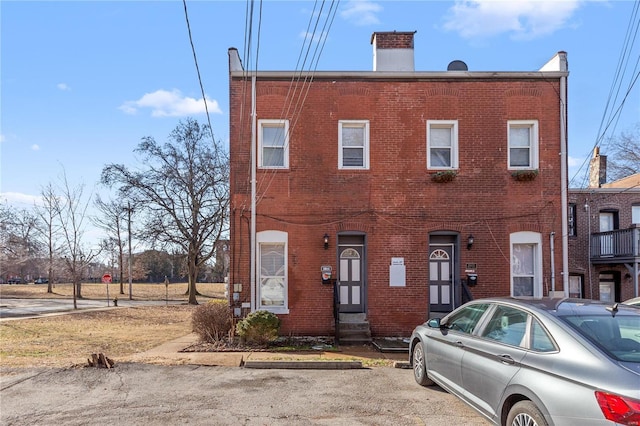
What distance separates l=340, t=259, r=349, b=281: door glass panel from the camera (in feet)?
42.1

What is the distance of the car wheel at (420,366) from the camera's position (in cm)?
700

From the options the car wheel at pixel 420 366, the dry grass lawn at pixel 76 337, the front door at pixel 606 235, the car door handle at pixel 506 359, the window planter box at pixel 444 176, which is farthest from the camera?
the front door at pixel 606 235

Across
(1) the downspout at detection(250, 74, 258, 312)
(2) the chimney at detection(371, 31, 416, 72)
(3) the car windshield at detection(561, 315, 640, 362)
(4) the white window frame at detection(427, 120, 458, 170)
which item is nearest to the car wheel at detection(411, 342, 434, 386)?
(3) the car windshield at detection(561, 315, 640, 362)

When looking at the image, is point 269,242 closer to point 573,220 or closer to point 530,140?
point 530,140

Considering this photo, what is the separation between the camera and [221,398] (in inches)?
261

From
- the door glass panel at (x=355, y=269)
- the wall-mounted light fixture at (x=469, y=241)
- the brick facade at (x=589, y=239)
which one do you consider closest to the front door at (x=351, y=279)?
the door glass panel at (x=355, y=269)

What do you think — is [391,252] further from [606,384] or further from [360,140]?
[606,384]

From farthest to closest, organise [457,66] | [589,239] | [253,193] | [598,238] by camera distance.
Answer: [589,239] → [598,238] → [457,66] → [253,193]

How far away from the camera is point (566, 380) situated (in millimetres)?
3867

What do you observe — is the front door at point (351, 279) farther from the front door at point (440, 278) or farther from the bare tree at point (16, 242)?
the bare tree at point (16, 242)

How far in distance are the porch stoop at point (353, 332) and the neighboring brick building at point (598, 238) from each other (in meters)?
14.0

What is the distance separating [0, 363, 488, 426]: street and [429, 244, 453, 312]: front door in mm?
4736

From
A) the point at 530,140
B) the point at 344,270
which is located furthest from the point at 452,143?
the point at 344,270

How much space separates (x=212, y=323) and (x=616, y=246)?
719 inches
